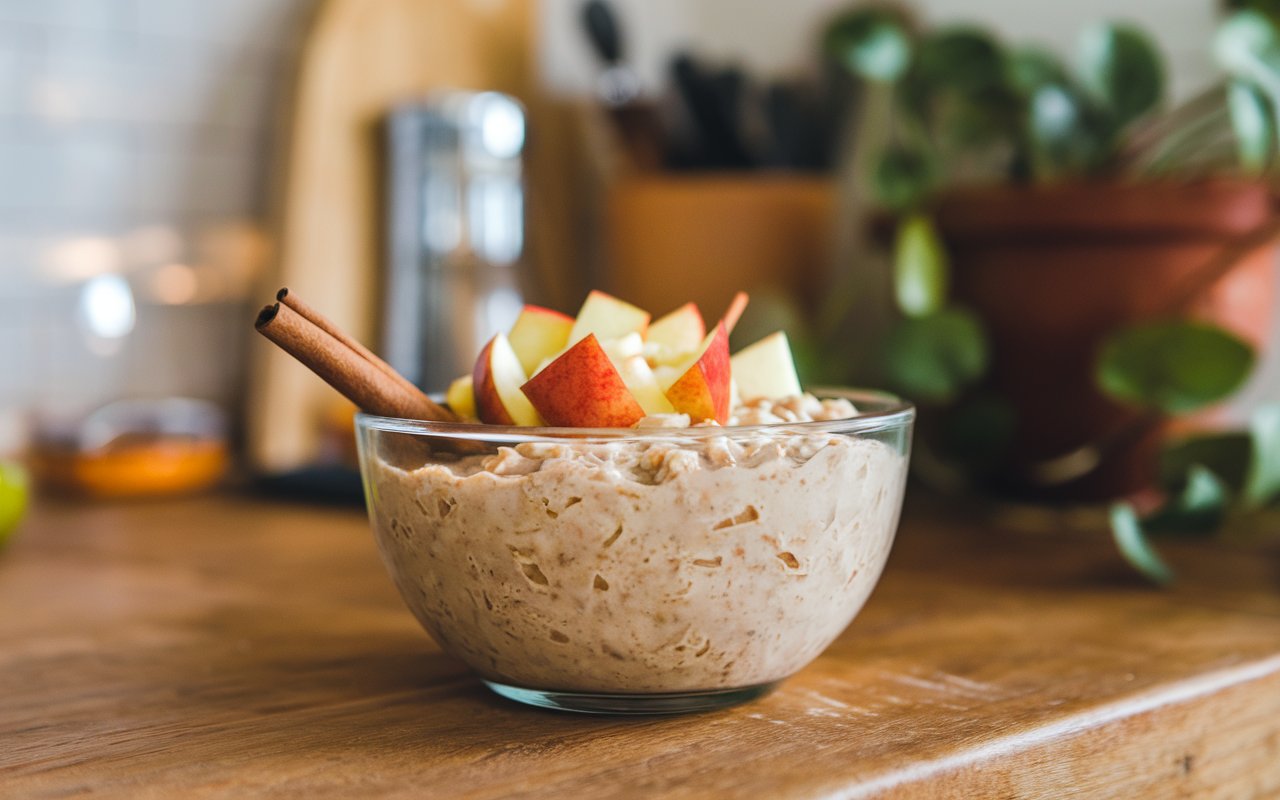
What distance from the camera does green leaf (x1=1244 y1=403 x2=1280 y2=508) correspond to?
926 millimetres

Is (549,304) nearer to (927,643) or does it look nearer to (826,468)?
(927,643)

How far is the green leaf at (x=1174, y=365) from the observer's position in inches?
38.6

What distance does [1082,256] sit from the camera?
1142 millimetres

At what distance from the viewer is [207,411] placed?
1477mm

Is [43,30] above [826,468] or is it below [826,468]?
above

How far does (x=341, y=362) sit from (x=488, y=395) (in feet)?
0.24

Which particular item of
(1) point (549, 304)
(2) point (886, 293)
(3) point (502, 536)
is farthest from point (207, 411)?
(3) point (502, 536)

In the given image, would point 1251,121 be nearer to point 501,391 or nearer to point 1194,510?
point 1194,510

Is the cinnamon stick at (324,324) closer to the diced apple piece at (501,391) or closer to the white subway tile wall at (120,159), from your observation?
the diced apple piece at (501,391)

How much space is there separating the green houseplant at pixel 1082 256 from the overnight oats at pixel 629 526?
1.85 feet

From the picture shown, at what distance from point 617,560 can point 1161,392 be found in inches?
26.8

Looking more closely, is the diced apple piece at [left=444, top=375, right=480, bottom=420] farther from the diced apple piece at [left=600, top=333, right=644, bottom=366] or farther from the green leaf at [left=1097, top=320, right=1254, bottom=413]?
the green leaf at [left=1097, top=320, right=1254, bottom=413]

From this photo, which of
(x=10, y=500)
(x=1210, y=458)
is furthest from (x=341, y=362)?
(x=1210, y=458)

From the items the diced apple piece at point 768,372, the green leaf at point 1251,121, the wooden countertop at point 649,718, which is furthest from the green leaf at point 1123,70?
the diced apple piece at point 768,372
